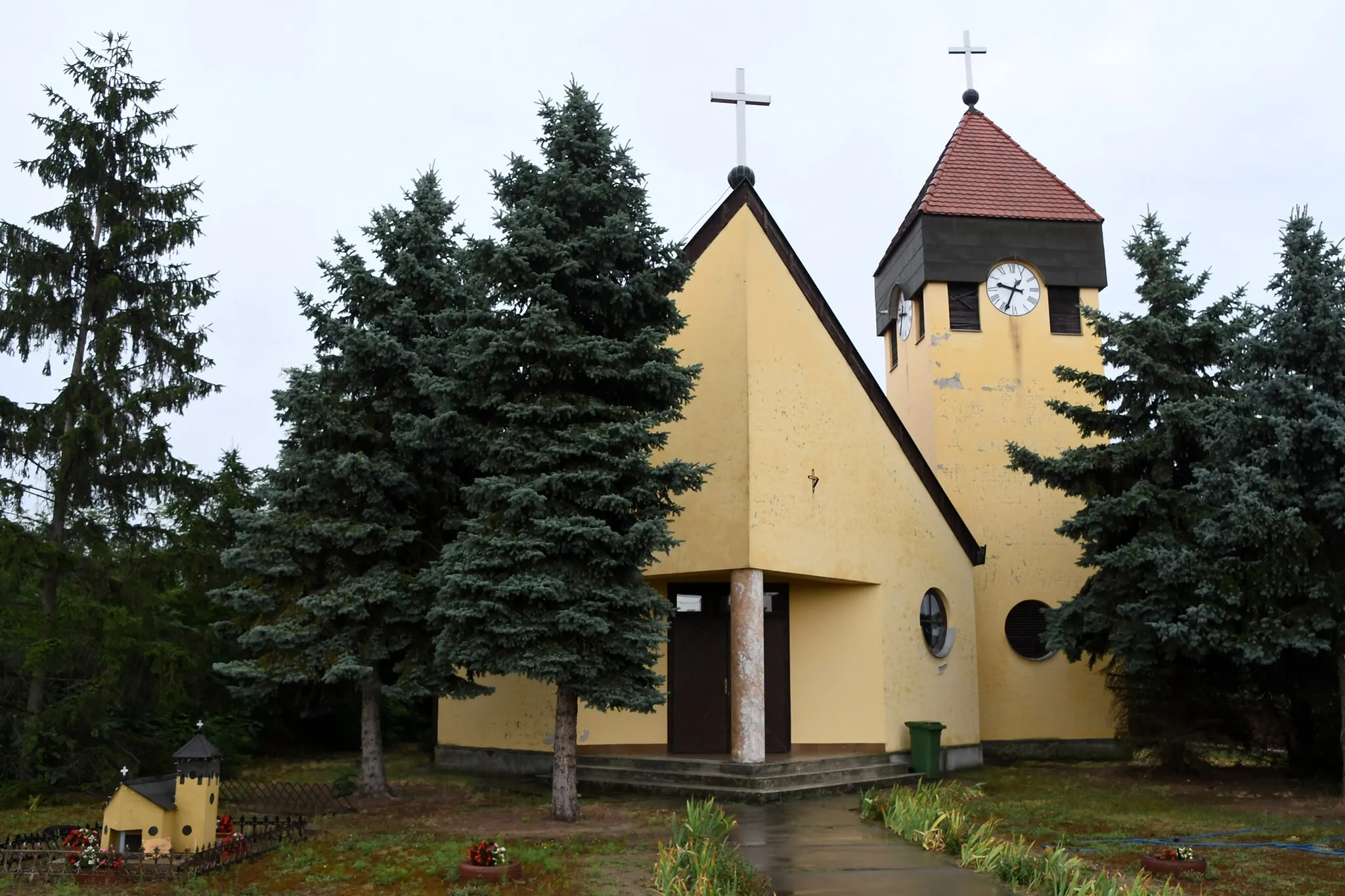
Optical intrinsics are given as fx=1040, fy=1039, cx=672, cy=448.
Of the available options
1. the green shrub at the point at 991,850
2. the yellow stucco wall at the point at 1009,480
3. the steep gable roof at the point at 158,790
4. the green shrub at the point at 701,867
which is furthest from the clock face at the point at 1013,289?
the steep gable roof at the point at 158,790

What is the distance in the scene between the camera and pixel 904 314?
22.7 m

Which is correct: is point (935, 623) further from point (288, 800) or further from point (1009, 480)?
point (288, 800)

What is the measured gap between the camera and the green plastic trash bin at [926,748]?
16.0 m

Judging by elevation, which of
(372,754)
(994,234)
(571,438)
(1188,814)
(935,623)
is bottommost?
(1188,814)

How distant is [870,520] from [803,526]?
1862 millimetres

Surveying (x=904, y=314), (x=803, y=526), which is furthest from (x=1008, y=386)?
(x=803, y=526)

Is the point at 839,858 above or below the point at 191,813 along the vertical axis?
below

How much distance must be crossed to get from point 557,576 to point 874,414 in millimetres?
7384

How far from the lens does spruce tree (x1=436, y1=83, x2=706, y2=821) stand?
11.5 m

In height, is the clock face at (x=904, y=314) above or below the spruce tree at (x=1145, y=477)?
above

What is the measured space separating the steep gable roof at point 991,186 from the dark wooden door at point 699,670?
9714mm

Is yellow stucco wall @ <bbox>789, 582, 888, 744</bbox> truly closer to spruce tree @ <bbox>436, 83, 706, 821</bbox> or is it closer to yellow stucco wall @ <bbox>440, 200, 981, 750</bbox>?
yellow stucco wall @ <bbox>440, 200, 981, 750</bbox>

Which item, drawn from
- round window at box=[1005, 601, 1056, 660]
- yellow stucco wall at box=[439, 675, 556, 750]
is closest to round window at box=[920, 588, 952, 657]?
round window at box=[1005, 601, 1056, 660]

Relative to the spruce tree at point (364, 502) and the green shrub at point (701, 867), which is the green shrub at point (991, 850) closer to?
the green shrub at point (701, 867)
